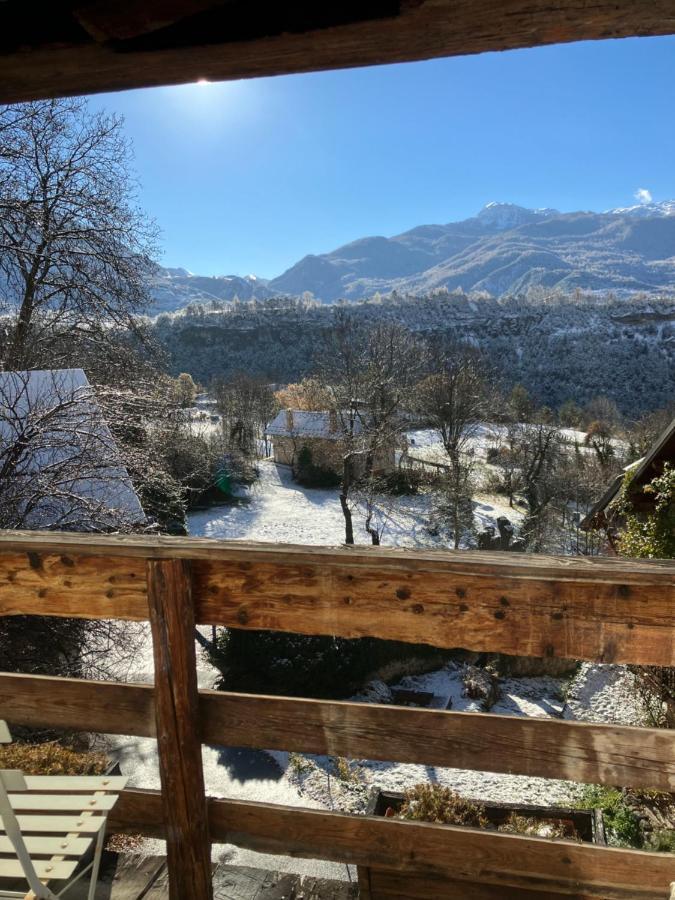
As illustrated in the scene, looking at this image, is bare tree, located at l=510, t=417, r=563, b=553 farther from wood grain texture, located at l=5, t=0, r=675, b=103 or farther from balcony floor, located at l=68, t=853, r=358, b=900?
wood grain texture, located at l=5, t=0, r=675, b=103

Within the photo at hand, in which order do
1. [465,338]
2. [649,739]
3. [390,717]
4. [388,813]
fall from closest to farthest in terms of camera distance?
[649,739] < [390,717] < [388,813] < [465,338]

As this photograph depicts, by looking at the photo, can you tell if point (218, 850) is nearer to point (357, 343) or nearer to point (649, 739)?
point (649, 739)

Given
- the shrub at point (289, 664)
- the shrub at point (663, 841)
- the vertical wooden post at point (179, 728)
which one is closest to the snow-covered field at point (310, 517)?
the shrub at point (289, 664)

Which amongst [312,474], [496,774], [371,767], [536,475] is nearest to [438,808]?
[496,774]

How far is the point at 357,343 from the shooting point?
114 ft

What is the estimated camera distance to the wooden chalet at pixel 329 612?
1.25 m

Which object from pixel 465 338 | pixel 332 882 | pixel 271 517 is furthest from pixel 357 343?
pixel 465 338

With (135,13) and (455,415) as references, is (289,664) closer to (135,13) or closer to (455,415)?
(135,13)

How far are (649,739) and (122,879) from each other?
1732 millimetres

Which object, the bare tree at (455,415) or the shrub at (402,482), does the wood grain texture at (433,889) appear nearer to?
the bare tree at (455,415)

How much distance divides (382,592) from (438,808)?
397cm

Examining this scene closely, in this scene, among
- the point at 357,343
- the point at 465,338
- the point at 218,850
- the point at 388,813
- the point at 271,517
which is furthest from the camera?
the point at 465,338

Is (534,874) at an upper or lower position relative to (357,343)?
lower

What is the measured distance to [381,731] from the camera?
159 centimetres
